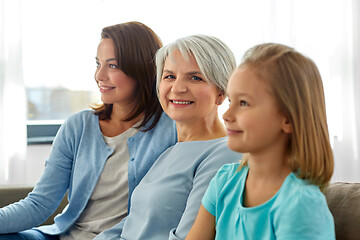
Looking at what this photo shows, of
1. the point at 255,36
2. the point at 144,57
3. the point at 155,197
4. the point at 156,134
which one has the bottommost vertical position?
the point at 155,197

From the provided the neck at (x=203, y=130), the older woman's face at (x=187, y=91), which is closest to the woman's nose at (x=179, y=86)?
the older woman's face at (x=187, y=91)

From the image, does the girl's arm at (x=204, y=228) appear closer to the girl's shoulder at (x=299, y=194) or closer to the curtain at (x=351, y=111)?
the girl's shoulder at (x=299, y=194)

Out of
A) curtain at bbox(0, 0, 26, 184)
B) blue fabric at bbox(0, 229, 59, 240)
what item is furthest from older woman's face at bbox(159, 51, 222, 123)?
curtain at bbox(0, 0, 26, 184)

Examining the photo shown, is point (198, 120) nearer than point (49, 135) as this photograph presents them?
Yes

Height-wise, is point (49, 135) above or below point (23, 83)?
below

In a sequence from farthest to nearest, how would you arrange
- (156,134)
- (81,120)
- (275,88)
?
(81,120) → (156,134) → (275,88)

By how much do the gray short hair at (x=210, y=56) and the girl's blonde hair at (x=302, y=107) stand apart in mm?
431

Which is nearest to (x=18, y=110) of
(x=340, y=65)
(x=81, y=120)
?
(x=81, y=120)

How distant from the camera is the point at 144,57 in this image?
5.85ft

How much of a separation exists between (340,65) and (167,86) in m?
2.42

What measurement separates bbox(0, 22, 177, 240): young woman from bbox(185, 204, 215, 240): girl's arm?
509 millimetres

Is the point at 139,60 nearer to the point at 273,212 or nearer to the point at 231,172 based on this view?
the point at 231,172

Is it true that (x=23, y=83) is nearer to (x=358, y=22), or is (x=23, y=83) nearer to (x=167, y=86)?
(x=167, y=86)

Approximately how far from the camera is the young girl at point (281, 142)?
99cm
